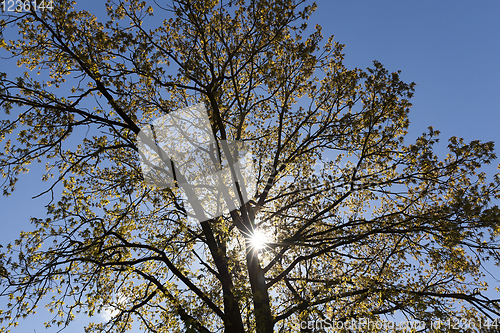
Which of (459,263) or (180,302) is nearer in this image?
(459,263)

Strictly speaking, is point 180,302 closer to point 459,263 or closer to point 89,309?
point 89,309

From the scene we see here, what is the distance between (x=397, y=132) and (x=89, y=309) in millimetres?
11478

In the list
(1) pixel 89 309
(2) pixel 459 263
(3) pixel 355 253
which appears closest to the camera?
(2) pixel 459 263

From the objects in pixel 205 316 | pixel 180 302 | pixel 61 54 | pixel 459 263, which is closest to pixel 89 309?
pixel 180 302

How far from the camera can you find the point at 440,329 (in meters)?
7.62

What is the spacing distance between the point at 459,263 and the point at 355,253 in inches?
145

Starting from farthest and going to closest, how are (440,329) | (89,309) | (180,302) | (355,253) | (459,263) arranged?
(355,253) → (180,302) → (89,309) → (459,263) → (440,329)

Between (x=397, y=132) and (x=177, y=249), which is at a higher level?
(x=397, y=132)

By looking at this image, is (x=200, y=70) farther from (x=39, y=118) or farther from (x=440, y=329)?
(x=440, y=329)

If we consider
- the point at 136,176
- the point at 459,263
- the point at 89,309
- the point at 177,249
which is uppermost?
the point at 136,176

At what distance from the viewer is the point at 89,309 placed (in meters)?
8.73

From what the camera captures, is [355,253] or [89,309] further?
[355,253]

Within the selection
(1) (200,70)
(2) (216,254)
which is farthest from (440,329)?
(1) (200,70)

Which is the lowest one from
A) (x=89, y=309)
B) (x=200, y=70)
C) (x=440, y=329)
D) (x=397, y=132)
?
(x=440, y=329)
